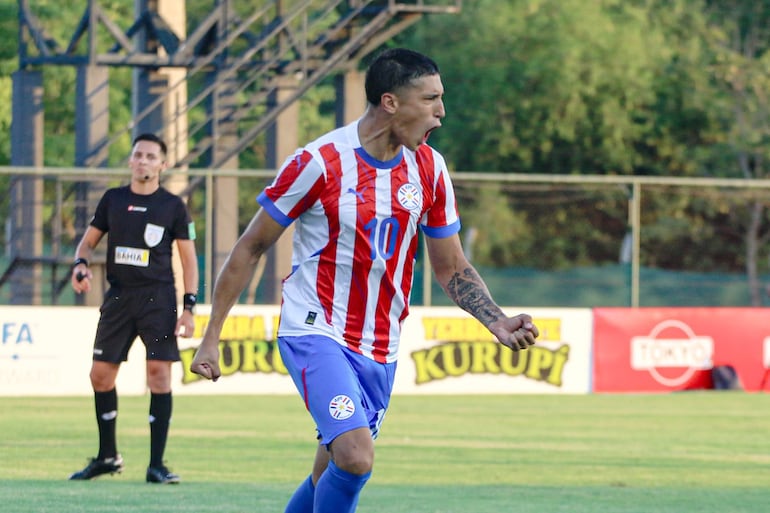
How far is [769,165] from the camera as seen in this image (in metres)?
39.9

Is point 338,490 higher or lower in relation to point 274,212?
lower

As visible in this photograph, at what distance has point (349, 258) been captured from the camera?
5820 mm

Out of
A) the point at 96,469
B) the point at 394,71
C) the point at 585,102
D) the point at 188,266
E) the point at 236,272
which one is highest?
the point at 585,102

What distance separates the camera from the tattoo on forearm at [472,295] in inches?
238

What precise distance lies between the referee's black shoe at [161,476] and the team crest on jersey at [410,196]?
399cm

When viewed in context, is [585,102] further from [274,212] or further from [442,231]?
[274,212]

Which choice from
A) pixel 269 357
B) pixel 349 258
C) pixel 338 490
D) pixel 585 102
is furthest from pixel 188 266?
pixel 585 102

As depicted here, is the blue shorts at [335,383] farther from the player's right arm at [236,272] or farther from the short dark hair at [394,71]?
the short dark hair at [394,71]

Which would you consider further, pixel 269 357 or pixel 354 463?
pixel 269 357

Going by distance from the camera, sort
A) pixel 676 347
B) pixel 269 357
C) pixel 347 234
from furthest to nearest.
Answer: pixel 676 347 < pixel 269 357 < pixel 347 234

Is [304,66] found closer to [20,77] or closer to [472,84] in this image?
[20,77]

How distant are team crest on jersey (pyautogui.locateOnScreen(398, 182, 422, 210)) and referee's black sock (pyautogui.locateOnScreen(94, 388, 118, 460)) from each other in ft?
13.6

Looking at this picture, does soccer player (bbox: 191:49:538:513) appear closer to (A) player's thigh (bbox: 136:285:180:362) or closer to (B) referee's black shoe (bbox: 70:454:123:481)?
(A) player's thigh (bbox: 136:285:180:362)

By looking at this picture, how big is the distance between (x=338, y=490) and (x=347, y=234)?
972 millimetres
